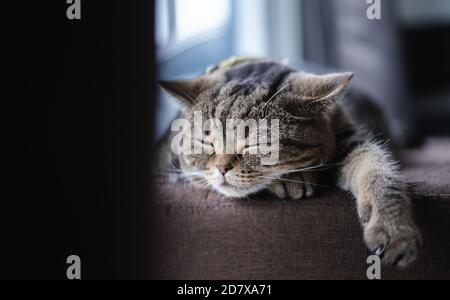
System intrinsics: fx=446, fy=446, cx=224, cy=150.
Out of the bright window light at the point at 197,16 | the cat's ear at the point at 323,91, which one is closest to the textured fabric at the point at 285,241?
Result: the cat's ear at the point at 323,91

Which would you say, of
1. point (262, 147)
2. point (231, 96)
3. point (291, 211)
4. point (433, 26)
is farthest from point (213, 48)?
point (433, 26)

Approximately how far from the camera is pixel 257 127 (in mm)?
968

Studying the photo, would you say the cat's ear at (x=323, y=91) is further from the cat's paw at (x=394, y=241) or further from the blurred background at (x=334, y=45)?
the blurred background at (x=334, y=45)

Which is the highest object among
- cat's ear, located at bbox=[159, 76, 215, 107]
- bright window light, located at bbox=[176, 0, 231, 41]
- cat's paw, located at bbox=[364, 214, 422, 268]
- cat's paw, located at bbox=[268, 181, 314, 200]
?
bright window light, located at bbox=[176, 0, 231, 41]

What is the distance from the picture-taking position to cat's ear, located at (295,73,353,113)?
0.97 m

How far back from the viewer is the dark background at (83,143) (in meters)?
0.74

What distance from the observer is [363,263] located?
856mm

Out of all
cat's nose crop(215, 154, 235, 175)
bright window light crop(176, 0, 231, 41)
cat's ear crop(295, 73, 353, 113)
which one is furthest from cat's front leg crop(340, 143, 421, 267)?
bright window light crop(176, 0, 231, 41)

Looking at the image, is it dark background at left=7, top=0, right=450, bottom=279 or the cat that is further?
the cat

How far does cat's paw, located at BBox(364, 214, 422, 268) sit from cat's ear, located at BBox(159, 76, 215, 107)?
0.51 m

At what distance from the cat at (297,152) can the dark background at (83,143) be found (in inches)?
10.1

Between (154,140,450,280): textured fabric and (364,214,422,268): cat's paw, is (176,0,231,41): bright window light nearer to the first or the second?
(154,140,450,280): textured fabric
